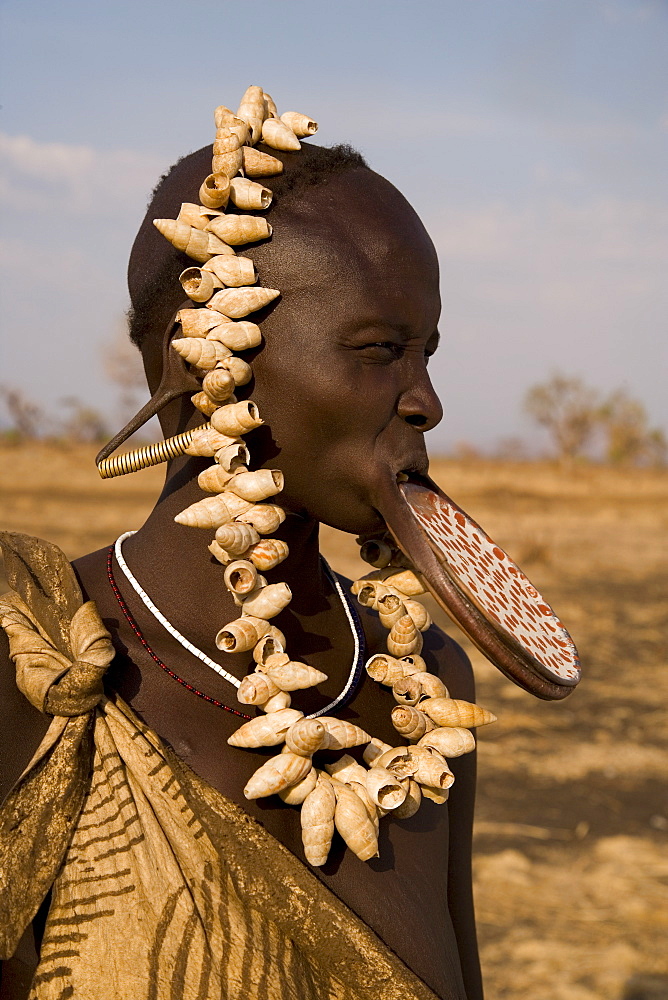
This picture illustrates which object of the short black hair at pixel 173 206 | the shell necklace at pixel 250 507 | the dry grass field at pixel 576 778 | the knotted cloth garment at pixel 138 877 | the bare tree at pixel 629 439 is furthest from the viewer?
the bare tree at pixel 629 439

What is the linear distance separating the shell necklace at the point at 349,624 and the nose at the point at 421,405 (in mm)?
425

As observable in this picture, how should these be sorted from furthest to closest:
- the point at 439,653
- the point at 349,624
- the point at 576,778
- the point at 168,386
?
the point at 576,778 → the point at 439,653 → the point at 349,624 → the point at 168,386

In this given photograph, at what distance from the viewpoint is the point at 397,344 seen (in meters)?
1.69

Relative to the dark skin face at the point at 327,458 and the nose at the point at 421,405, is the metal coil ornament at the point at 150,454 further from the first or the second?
the nose at the point at 421,405

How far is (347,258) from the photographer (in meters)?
1.65

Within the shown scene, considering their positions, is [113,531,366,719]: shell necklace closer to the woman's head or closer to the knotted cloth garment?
the knotted cloth garment

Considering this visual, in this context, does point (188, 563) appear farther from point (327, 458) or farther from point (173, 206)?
point (173, 206)

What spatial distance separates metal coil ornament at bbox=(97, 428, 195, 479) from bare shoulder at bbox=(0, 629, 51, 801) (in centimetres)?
38

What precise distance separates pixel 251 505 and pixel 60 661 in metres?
0.39

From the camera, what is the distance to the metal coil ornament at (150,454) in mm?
1728

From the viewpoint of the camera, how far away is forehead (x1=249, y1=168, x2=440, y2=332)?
1.64m

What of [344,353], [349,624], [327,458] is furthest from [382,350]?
[349,624]

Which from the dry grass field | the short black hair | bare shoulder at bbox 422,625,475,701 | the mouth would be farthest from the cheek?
the dry grass field

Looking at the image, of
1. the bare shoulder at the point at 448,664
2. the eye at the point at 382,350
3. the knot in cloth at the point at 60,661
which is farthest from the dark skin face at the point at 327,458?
the bare shoulder at the point at 448,664
